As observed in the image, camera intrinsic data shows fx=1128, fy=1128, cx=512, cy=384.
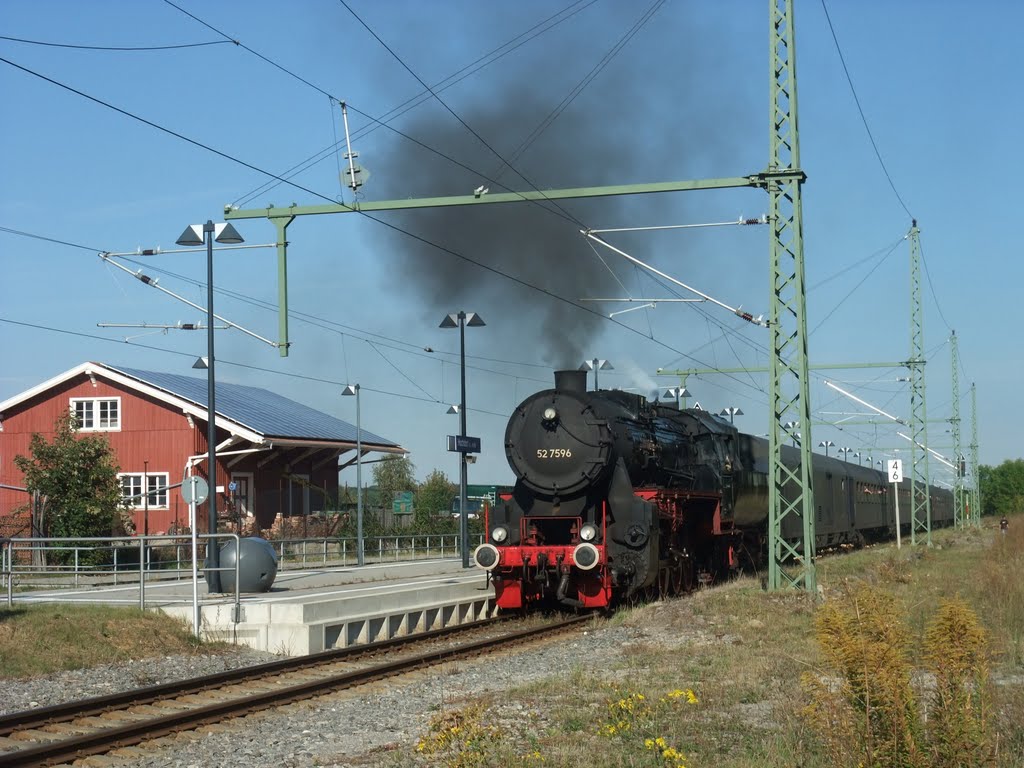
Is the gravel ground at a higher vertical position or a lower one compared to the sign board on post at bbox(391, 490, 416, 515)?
lower

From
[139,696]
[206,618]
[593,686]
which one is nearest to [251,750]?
[139,696]

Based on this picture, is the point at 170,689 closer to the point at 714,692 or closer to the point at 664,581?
the point at 714,692

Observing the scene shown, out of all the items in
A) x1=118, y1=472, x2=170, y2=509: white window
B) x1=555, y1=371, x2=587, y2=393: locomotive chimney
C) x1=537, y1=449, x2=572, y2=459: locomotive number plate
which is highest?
x1=555, y1=371, x2=587, y2=393: locomotive chimney

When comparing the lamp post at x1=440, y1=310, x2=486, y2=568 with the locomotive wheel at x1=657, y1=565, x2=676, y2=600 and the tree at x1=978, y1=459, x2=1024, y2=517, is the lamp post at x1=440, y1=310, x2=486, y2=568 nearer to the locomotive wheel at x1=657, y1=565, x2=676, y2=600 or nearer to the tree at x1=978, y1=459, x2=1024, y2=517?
the locomotive wheel at x1=657, y1=565, x2=676, y2=600

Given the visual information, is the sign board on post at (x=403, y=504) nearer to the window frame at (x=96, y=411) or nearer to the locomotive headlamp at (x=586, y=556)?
the window frame at (x=96, y=411)

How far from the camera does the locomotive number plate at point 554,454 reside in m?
18.7

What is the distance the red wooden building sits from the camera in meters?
35.7

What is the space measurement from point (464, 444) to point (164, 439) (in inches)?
507

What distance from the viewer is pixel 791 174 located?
61.0ft

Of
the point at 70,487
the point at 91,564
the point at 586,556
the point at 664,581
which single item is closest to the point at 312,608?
the point at 586,556

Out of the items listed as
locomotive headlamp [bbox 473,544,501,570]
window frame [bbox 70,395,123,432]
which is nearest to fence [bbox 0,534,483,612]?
locomotive headlamp [bbox 473,544,501,570]

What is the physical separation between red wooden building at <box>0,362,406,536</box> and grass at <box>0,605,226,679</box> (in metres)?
18.5

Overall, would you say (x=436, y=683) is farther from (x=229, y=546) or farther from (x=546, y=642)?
(x=229, y=546)

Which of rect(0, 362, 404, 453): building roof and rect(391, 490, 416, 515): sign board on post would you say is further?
rect(391, 490, 416, 515): sign board on post
